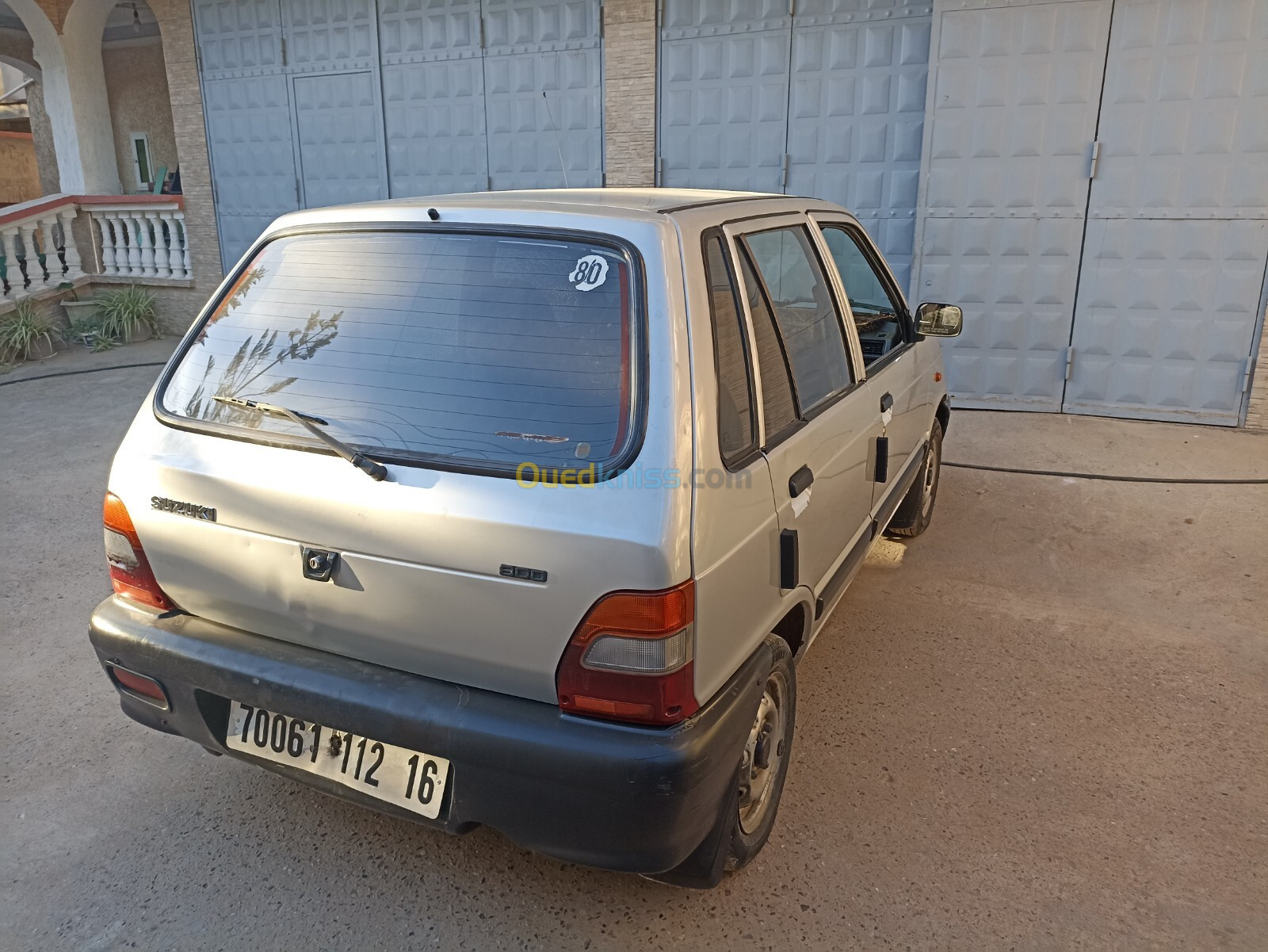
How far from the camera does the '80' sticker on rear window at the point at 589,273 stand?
6.91 ft

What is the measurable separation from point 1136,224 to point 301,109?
26.9 feet

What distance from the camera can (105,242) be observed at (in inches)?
450

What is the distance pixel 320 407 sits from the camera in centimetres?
Answer: 220

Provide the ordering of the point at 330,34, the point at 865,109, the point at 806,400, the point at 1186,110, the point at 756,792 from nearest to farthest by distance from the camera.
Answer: the point at 756,792 → the point at 806,400 → the point at 1186,110 → the point at 865,109 → the point at 330,34

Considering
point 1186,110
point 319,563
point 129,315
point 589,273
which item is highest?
point 1186,110

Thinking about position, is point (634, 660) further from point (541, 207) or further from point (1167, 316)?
point (1167, 316)

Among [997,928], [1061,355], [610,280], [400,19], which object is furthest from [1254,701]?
[400,19]

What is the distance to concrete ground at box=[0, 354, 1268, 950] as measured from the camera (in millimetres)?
2316

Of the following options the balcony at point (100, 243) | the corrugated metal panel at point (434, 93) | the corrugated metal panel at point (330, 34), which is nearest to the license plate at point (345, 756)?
the corrugated metal panel at point (434, 93)

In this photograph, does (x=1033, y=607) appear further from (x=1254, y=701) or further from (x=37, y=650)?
(x=37, y=650)

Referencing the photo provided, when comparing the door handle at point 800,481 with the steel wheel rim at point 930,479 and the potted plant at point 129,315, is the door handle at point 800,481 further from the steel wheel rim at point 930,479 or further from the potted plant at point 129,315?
the potted plant at point 129,315

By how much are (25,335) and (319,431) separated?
31.0 ft

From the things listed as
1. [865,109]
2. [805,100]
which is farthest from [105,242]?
[865,109]

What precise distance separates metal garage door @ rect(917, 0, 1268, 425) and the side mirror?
350cm
